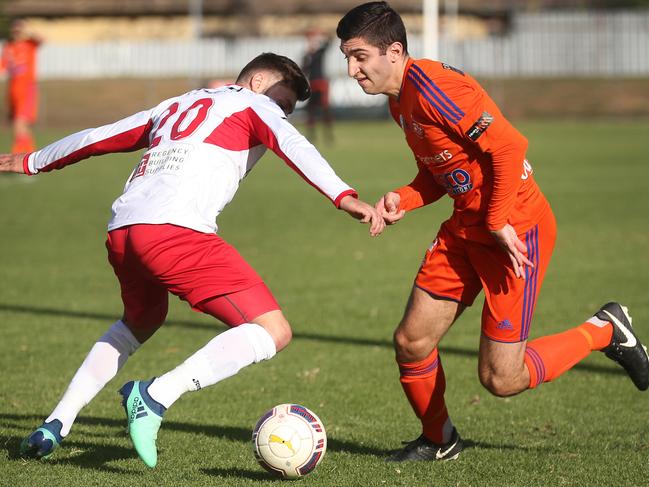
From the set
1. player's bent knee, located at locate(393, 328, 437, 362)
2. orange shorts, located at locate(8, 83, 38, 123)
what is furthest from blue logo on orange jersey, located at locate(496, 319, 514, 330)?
orange shorts, located at locate(8, 83, 38, 123)

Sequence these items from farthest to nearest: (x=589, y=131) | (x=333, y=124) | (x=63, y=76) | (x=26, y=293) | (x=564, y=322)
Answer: (x=63, y=76) → (x=333, y=124) → (x=589, y=131) → (x=26, y=293) → (x=564, y=322)

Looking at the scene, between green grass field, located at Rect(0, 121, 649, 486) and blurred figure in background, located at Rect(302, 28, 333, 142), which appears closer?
green grass field, located at Rect(0, 121, 649, 486)

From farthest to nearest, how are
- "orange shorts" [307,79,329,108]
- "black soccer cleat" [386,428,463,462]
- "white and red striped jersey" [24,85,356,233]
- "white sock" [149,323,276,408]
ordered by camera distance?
"orange shorts" [307,79,329,108], "black soccer cleat" [386,428,463,462], "white and red striped jersey" [24,85,356,233], "white sock" [149,323,276,408]

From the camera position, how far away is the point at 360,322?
28.5ft

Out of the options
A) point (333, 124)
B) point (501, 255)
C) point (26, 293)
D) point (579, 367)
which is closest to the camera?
point (501, 255)

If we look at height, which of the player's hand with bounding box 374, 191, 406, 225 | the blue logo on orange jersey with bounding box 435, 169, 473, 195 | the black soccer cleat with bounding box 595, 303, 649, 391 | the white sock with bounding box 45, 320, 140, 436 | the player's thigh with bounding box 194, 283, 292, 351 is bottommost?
the black soccer cleat with bounding box 595, 303, 649, 391

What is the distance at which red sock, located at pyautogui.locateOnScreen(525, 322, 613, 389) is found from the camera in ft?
16.9

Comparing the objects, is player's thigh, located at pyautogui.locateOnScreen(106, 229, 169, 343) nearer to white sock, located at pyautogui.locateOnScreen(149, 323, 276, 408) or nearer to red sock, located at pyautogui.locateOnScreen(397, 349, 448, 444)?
white sock, located at pyautogui.locateOnScreen(149, 323, 276, 408)

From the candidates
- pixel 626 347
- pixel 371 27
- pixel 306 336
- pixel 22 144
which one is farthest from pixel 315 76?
pixel 371 27

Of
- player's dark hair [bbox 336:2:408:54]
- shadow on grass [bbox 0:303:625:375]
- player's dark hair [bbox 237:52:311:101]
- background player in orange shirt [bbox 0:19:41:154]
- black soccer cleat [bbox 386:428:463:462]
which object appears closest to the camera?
player's dark hair [bbox 336:2:408:54]

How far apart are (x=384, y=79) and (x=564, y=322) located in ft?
14.2

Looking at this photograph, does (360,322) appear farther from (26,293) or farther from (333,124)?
(333,124)

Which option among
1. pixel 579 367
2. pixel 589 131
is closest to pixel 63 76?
pixel 589 131

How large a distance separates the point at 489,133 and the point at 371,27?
72 centimetres
